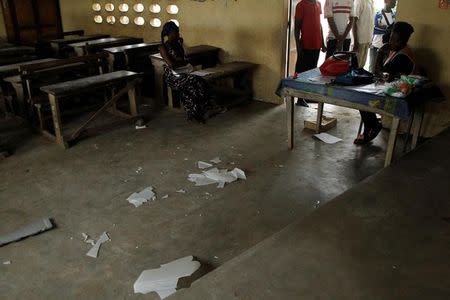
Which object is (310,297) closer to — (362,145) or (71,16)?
(362,145)

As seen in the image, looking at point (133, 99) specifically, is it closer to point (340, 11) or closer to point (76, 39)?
point (76, 39)

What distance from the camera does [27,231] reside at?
3557 millimetres

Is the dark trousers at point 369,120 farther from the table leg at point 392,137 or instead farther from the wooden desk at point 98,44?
the wooden desk at point 98,44

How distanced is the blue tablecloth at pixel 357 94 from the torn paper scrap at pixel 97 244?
2.56 m

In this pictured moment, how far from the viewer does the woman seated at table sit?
6254 mm

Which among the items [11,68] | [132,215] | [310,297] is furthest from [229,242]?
[11,68]

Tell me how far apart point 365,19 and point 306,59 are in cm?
118

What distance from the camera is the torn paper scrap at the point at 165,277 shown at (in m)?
2.85

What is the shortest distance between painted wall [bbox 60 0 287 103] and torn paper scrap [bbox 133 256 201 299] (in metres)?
4.61

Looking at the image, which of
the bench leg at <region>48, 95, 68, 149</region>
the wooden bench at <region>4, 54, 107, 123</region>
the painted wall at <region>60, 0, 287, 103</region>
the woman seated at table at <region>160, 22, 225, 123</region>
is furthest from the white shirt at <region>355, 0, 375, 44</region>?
the bench leg at <region>48, 95, 68, 149</region>

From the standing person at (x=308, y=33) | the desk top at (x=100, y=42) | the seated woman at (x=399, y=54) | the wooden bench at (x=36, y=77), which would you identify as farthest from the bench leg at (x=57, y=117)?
the seated woman at (x=399, y=54)

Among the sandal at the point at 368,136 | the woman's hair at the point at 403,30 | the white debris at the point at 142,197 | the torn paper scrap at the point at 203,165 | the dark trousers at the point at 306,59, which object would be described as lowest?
the white debris at the point at 142,197

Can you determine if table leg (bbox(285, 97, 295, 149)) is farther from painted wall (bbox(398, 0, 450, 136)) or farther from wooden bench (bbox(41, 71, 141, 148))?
wooden bench (bbox(41, 71, 141, 148))

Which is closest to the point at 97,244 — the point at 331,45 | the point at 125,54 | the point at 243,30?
the point at 125,54
